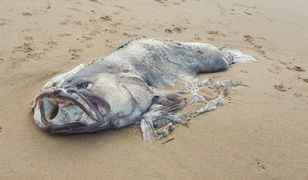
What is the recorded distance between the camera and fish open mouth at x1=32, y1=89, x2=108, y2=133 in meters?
3.64

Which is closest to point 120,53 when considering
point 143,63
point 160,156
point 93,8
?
point 143,63

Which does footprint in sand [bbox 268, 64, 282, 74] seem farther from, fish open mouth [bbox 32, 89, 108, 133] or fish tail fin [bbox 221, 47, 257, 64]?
fish open mouth [bbox 32, 89, 108, 133]

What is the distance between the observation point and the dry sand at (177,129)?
11.5ft

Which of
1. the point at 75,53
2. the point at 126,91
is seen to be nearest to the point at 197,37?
the point at 75,53

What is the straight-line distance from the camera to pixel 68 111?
12.2ft

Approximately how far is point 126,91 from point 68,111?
69cm

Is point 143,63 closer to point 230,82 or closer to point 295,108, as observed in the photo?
point 230,82

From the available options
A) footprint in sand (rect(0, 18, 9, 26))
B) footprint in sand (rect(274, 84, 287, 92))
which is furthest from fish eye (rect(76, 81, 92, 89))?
footprint in sand (rect(0, 18, 9, 26))

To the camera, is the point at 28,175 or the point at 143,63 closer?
the point at 28,175

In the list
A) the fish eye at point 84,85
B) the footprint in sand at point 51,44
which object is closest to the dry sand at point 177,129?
the footprint in sand at point 51,44

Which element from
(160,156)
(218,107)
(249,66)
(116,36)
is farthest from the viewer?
(116,36)

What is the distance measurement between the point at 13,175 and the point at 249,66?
143 inches

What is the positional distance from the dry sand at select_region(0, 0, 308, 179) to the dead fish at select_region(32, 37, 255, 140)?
15 cm

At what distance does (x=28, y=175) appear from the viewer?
3297 mm
